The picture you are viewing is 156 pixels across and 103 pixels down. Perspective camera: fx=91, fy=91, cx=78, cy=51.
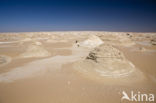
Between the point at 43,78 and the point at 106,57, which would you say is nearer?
the point at 43,78

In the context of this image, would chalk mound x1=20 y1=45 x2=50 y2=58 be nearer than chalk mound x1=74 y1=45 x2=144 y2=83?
No

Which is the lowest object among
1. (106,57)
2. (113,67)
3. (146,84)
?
(146,84)

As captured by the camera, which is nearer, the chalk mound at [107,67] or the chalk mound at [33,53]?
the chalk mound at [107,67]

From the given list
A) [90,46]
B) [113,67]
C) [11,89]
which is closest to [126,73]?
[113,67]

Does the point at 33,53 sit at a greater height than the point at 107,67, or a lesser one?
greater

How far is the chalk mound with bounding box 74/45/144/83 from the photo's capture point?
20.3 feet

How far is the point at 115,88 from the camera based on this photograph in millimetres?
5031

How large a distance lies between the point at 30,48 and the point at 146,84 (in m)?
12.5

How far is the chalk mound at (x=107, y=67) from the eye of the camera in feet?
20.3

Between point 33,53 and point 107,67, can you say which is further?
point 33,53

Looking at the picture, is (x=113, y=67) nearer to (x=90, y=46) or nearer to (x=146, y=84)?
(x=146, y=84)

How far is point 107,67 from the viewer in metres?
6.39

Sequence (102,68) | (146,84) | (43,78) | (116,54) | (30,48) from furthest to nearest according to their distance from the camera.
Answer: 1. (30,48)
2. (116,54)
3. (102,68)
4. (43,78)
5. (146,84)

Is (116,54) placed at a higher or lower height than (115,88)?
higher
